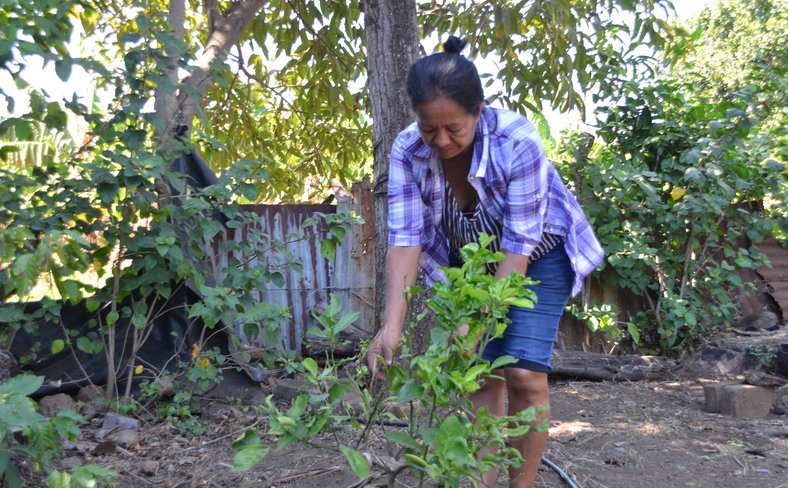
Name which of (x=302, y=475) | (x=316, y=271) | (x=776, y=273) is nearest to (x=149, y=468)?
(x=302, y=475)

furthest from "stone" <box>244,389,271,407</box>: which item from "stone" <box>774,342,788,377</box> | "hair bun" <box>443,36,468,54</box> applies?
"stone" <box>774,342,788,377</box>

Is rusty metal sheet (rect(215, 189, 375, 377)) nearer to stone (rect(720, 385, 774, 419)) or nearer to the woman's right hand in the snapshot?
stone (rect(720, 385, 774, 419))

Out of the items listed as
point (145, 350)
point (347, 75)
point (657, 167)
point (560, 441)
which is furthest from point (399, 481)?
point (347, 75)

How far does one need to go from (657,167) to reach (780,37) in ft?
31.6

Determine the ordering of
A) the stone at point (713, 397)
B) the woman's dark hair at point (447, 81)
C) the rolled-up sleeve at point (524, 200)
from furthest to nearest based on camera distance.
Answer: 1. the stone at point (713, 397)
2. the rolled-up sleeve at point (524, 200)
3. the woman's dark hair at point (447, 81)

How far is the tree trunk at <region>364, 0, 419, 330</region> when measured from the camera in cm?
425

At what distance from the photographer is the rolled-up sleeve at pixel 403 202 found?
2539mm

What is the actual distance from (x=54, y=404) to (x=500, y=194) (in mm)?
2992

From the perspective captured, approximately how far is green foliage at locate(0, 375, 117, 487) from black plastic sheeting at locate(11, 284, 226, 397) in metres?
2.10

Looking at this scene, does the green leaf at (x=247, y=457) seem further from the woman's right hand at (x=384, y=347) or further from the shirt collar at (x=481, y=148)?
the shirt collar at (x=481, y=148)

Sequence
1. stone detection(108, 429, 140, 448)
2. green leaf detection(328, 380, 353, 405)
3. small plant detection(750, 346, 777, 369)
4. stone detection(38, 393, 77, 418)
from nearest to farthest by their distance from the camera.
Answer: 1. green leaf detection(328, 380, 353, 405)
2. stone detection(108, 429, 140, 448)
3. stone detection(38, 393, 77, 418)
4. small plant detection(750, 346, 777, 369)

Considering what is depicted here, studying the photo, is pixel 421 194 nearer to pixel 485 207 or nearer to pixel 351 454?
pixel 485 207

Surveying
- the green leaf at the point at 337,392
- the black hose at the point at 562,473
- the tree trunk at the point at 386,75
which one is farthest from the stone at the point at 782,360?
the green leaf at the point at 337,392

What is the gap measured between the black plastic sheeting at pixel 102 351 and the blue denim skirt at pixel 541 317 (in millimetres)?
2420
